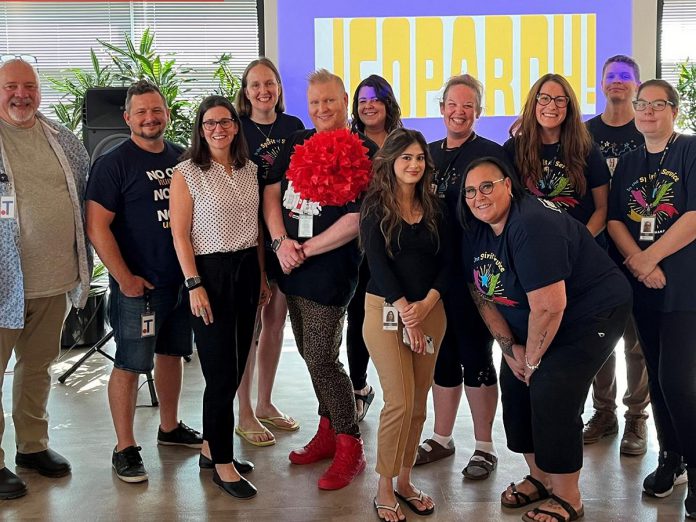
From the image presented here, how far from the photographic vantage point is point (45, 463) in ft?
11.7

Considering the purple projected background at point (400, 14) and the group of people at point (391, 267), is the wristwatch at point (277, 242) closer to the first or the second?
the group of people at point (391, 267)

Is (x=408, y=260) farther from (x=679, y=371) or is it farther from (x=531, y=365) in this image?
(x=679, y=371)

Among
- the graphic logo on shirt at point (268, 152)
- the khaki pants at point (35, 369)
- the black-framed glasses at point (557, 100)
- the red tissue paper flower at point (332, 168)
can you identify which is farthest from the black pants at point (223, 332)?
the black-framed glasses at point (557, 100)

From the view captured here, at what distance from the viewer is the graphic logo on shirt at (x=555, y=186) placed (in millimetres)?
3354

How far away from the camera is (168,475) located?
357 centimetres

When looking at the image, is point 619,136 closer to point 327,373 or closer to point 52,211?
point 327,373

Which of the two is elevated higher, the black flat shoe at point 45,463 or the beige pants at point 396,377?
the beige pants at point 396,377

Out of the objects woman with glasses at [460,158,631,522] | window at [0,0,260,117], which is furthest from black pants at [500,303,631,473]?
window at [0,0,260,117]

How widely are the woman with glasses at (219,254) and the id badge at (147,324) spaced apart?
281 millimetres

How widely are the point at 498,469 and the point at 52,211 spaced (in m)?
2.24

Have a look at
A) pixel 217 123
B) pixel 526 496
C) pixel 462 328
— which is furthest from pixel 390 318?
pixel 217 123

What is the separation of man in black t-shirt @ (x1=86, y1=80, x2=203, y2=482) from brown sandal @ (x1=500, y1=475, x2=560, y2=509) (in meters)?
1.55

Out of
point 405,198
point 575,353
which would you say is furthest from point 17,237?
point 575,353

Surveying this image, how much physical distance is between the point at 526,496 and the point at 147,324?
5.65 ft
